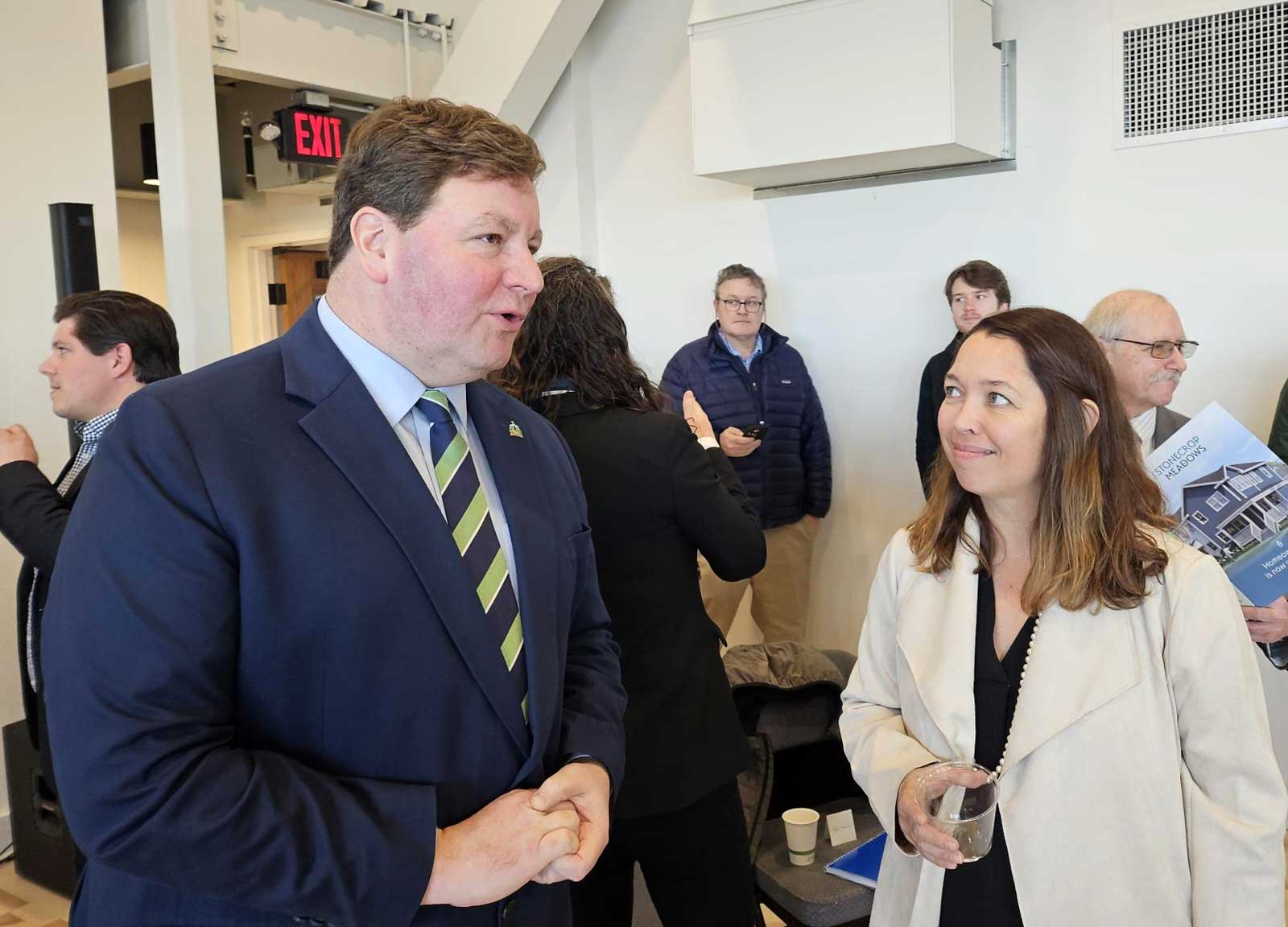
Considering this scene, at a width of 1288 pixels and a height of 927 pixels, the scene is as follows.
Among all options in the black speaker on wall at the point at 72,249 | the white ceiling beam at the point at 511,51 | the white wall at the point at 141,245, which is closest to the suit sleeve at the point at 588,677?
the black speaker on wall at the point at 72,249

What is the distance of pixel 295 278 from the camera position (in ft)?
22.1

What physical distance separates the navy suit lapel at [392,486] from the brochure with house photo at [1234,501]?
4.61ft

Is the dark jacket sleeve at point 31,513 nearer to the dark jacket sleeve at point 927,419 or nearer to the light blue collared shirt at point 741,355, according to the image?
the light blue collared shirt at point 741,355

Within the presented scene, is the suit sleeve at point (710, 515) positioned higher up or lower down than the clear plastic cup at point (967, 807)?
higher up

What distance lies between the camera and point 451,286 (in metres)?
1.17

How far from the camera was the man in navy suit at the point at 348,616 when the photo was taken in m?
0.99

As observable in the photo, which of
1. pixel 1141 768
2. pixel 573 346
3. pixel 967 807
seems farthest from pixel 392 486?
pixel 1141 768

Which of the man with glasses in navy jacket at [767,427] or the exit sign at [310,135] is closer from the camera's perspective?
the exit sign at [310,135]

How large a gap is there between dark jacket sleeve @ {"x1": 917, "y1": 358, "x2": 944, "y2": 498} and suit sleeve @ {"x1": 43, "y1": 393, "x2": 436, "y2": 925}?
362 cm

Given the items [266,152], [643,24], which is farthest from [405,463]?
[643,24]

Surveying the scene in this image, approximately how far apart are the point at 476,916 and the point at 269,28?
4.15m

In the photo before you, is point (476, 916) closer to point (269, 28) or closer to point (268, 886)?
point (268, 886)

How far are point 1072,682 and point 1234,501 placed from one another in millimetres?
729

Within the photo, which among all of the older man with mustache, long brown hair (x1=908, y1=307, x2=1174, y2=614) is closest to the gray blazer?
the older man with mustache
